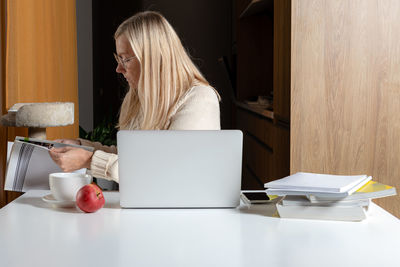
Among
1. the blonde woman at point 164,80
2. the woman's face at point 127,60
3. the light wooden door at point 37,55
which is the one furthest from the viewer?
the woman's face at point 127,60

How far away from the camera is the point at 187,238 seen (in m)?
1.21

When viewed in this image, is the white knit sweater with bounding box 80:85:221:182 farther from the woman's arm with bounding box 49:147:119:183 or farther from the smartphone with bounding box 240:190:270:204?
the smartphone with bounding box 240:190:270:204

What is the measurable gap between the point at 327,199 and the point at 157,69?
1157 mm

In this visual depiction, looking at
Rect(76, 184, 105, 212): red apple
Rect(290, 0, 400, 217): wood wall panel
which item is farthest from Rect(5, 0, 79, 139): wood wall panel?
Rect(290, 0, 400, 217): wood wall panel

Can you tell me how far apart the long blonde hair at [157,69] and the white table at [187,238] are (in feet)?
2.90

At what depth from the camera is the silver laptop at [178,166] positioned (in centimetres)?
142

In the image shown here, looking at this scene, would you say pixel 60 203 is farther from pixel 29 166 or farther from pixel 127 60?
pixel 127 60

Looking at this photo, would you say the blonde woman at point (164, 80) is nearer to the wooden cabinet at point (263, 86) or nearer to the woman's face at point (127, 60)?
the woman's face at point (127, 60)

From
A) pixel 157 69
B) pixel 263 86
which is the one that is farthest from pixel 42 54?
pixel 263 86

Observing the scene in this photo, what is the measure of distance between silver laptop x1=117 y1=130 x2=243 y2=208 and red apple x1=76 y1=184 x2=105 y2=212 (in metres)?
0.07

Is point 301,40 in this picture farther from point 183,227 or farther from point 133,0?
point 133,0

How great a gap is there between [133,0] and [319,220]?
4.60 m

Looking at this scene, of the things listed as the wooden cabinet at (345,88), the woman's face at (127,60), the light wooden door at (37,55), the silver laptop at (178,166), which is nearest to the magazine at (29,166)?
the silver laptop at (178,166)

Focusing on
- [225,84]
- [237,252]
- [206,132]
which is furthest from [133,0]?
[237,252]
